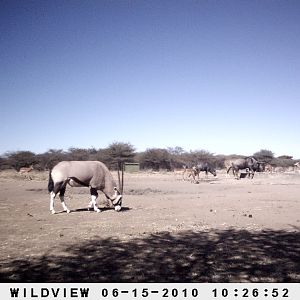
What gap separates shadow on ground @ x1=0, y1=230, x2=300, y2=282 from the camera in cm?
558

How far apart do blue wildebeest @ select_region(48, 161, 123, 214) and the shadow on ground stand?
233 inches

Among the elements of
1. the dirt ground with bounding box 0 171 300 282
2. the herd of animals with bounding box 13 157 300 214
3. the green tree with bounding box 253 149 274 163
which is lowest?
the dirt ground with bounding box 0 171 300 282

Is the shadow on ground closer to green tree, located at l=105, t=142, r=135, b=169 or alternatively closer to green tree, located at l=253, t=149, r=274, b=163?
green tree, located at l=105, t=142, r=135, b=169

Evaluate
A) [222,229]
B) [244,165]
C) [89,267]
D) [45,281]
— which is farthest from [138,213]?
[244,165]

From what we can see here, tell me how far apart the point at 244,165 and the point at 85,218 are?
3419cm

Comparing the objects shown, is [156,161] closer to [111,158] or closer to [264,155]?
[111,158]

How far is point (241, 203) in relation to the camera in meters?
16.7

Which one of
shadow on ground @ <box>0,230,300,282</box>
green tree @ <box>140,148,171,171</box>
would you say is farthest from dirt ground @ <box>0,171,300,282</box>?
green tree @ <box>140,148,171,171</box>

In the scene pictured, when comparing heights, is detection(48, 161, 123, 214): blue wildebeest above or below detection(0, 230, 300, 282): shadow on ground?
above

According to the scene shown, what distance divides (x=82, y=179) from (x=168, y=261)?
28.3 ft

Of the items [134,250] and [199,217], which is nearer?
[134,250]

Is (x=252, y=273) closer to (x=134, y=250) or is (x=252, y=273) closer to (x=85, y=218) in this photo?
(x=134, y=250)

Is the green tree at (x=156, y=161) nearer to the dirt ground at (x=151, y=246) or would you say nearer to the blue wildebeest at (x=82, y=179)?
the blue wildebeest at (x=82, y=179)
